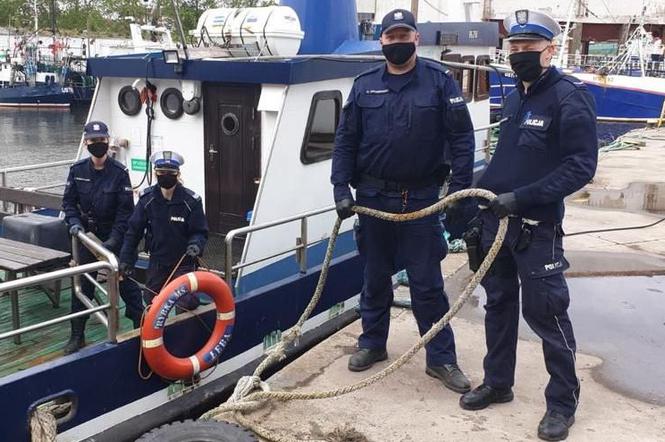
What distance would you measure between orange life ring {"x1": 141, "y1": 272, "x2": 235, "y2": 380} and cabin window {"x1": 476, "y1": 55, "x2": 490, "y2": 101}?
620 cm

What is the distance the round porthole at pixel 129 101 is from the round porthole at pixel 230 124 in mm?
1007

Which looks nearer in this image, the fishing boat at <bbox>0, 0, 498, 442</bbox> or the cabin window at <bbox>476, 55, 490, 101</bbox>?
the fishing boat at <bbox>0, 0, 498, 442</bbox>

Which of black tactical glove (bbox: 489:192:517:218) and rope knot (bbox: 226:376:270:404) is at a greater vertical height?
black tactical glove (bbox: 489:192:517:218)

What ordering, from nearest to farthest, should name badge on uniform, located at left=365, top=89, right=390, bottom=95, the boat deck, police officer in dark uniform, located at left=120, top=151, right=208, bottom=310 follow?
1. name badge on uniform, located at left=365, top=89, right=390, bottom=95
2. police officer in dark uniform, located at left=120, top=151, right=208, bottom=310
3. the boat deck

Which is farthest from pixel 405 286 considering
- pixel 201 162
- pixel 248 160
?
pixel 201 162

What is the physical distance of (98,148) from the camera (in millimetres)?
4996

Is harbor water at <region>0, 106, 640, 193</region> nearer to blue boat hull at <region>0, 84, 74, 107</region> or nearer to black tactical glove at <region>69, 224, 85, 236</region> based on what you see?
blue boat hull at <region>0, 84, 74, 107</region>

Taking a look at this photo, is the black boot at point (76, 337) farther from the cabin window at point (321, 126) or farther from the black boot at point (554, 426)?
the black boot at point (554, 426)

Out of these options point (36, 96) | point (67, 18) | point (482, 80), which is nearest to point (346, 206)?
point (482, 80)

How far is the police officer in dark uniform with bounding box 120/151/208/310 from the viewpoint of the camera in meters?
4.59

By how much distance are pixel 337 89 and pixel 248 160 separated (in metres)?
1.03

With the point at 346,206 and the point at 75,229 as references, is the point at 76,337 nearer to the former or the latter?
the point at 75,229

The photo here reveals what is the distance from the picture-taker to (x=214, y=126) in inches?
246

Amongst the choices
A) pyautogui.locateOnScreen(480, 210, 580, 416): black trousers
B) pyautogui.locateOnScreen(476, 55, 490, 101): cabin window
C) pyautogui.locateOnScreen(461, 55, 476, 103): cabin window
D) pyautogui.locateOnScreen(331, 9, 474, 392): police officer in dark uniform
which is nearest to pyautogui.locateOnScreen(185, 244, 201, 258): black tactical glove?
pyautogui.locateOnScreen(331, 9, 474, 392): police officer in dark uniform
